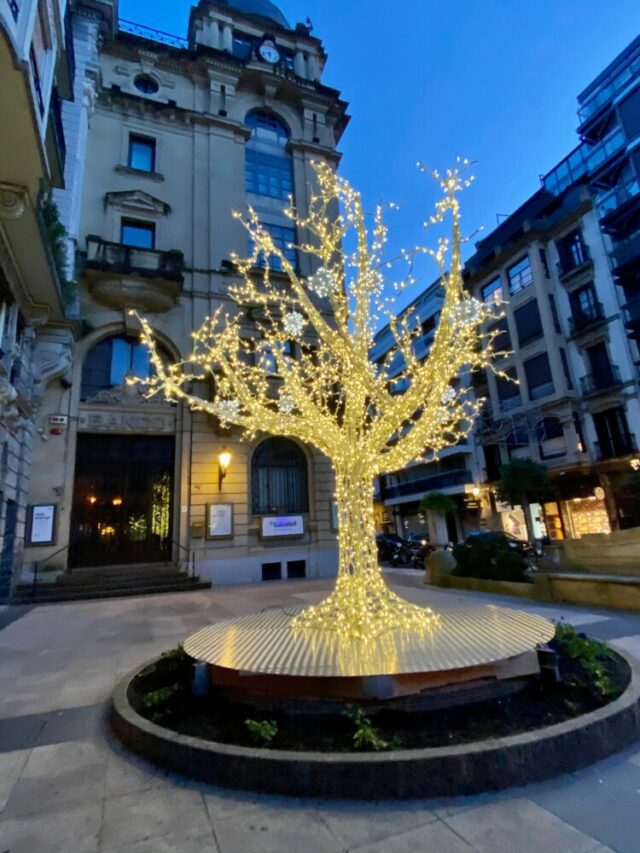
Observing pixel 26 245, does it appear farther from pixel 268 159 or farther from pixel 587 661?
pixel 268 159

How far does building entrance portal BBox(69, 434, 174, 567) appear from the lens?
13555 mm

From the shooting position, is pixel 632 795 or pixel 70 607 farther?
pixel 70 607

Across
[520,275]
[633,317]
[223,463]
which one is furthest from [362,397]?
[520,275]

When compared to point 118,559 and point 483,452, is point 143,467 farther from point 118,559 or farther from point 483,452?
point 483,452

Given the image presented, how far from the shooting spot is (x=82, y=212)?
15.8m

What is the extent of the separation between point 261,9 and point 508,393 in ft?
87.7

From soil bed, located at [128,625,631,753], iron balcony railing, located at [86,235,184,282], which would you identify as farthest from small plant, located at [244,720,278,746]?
iron balcony railing, located at [86,235,184,282]

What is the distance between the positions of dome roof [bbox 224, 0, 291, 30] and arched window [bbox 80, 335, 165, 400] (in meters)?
19.4

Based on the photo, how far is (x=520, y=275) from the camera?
3038cm

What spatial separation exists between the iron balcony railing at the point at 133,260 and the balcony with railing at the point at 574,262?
24164 millimetres

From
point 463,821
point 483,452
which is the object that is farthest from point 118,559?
point 483,452

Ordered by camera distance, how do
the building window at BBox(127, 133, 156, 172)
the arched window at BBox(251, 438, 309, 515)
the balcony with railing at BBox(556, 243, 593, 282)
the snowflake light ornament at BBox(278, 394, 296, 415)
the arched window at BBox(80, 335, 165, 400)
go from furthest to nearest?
the balcony with railing at BBox(556, 243, 593, 282), the building window at BBox(127, 133, 156, 172), the arched window at BBox(251, 438, 309, 515), the arched window at BBox(80, 335, 165, 400), the snowflake light ornament at BBox(278, 394, 296, 415)

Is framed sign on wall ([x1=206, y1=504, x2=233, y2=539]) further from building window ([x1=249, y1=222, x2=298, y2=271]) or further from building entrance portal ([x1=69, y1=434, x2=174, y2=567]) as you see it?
building window ([x1=249, y1=222, x2=298, y2=271])

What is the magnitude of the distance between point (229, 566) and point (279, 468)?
13.1 ft
